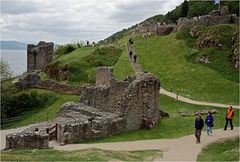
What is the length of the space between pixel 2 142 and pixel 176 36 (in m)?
42.4

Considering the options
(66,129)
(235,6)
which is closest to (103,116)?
(66,129)

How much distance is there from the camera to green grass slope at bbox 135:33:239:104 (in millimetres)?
47197

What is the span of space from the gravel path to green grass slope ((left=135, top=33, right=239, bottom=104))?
15.8 m

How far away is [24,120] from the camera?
147ft

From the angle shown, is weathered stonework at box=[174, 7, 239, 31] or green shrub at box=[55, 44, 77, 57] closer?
weathered stonework at box=[174, 7, 239, 31]

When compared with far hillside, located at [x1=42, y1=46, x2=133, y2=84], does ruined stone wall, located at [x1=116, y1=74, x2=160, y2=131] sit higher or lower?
lower

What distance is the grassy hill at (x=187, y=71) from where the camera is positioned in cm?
4747

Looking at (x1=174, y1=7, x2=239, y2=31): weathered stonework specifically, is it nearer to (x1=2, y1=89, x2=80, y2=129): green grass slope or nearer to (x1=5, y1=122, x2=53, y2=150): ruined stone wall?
(x1=2, y1=89, x2=80, y2=129): green grass slope

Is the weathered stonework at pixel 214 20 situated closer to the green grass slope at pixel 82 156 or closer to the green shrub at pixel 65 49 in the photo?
the green shrub at pixel 65 49

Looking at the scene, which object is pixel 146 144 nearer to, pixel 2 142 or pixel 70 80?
pixel 2 142

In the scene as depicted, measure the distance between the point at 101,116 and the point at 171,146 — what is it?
736 centimetres

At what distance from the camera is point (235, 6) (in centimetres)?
12356

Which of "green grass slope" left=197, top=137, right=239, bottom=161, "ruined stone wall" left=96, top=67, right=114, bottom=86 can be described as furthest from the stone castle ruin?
"ruined stone wall" left=96, top=67, right=114, bottom=86

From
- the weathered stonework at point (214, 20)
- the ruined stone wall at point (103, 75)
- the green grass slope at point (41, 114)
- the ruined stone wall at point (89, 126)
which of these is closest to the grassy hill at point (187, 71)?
the weathered stonework at point (214, 20)
